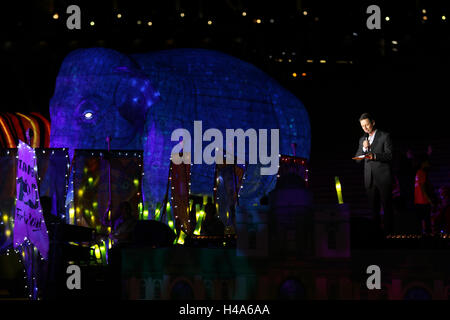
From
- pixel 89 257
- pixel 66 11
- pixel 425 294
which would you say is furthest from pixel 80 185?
pixel 425 294

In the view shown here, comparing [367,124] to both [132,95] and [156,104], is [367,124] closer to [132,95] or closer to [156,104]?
[132,95]

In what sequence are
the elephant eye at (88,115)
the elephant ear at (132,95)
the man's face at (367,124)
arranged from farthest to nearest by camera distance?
1. the elephant ear at (132,95)
2. the elephant eye at (88,115)
3. the man's face at (367,124)

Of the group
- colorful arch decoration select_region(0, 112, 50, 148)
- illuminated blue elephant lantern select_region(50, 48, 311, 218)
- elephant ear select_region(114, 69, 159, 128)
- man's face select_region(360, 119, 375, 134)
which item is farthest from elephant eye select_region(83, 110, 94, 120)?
man's face select_region(360, 119, 375, 134)

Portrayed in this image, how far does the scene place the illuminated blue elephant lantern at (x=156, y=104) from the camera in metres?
13.3

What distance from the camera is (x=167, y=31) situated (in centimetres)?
1505

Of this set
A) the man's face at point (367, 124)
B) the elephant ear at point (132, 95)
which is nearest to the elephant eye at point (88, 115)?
the elephant ear at point (132, 95)

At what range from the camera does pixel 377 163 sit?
8.06 meters

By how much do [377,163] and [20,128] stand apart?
7.47 metres

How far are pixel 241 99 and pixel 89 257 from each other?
6143mm

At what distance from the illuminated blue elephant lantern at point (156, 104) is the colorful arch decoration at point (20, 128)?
0.57 m

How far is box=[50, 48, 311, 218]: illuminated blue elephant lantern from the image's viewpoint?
13.3m

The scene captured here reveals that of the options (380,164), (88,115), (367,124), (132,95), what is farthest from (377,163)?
(88,115)

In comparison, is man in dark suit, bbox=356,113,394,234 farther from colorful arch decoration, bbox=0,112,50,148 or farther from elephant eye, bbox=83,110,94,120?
colorful arch decoration, bbox=0,112,50,148

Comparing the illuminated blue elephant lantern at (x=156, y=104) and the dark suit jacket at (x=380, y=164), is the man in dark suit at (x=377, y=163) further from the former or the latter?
the illuminated blue elephant lantern at (x=156, y=104)
